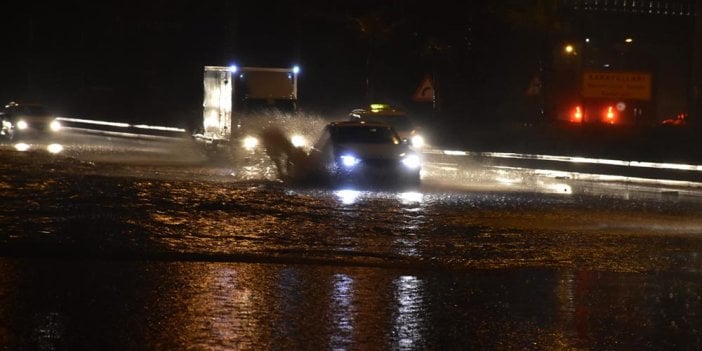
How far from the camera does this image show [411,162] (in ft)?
82.7

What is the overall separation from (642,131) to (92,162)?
667 inches

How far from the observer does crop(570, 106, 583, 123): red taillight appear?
42.3 metres

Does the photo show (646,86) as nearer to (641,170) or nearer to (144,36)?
(641,170)

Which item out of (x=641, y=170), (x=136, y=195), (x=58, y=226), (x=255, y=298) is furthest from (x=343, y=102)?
(x=255, y=298)

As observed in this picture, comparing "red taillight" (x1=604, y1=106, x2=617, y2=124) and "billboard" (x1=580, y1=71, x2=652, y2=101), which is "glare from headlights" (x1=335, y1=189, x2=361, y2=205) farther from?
"red taillight" (x1=604, y1=106, x2=617, y2=124)

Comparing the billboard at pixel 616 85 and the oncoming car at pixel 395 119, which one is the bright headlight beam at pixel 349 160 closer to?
the oncoming car at pixel 395 119

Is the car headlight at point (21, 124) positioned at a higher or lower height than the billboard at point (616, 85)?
lower

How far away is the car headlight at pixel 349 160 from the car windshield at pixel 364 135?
0.59m

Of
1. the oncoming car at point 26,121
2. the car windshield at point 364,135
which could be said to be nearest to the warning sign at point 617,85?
the car windshield at point 364,135

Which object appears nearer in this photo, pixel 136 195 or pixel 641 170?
pixel 136 195

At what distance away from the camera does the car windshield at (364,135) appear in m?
25.6

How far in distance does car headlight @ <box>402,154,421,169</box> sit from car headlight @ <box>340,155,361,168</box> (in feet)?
3.36

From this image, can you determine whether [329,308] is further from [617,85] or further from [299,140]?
[617,85]

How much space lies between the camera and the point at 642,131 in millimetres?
37438
